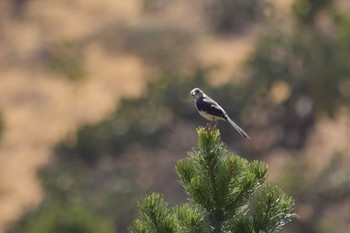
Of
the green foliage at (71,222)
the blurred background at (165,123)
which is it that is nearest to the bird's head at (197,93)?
the green foliage at (71,222)

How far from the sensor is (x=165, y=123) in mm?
41406

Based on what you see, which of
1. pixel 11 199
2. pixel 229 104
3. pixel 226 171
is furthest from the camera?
pixel 11 199

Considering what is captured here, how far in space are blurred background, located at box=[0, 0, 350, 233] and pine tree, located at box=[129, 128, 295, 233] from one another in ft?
81.9

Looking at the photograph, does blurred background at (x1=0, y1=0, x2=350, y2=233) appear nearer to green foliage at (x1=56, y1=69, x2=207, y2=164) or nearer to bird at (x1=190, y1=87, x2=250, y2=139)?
green foliage at (x1=56, y1=69, x2=207, y2=164)

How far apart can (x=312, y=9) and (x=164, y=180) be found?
812 centimetres

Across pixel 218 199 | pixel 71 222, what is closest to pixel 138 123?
pixel 71 222

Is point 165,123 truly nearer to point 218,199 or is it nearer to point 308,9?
point 308,9

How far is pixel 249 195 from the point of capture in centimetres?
761

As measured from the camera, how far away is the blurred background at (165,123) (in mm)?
36422

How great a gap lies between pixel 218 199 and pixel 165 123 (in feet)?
111

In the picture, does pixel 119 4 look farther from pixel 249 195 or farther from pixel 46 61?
pixel 249 195

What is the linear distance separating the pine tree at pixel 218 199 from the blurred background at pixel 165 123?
25.0 metres

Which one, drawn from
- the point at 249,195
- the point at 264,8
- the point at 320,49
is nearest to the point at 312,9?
the point at 320,49

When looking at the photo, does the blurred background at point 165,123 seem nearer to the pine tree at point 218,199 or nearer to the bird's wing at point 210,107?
the bird's wing at point 210,107
